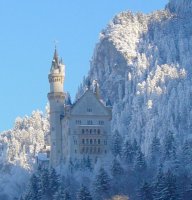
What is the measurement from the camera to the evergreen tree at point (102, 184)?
186 m

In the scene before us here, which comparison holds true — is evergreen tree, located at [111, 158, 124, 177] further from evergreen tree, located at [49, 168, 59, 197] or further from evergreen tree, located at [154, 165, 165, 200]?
evergreen tree, located at [154, 165, 165, 200]

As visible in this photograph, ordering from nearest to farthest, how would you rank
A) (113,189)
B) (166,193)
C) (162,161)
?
(166,193), (113,189), (162,161)

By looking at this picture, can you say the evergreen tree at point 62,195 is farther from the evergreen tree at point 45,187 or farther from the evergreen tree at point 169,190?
the evergreen tree at point 169,190

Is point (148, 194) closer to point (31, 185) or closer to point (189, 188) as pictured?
point (189, 188)

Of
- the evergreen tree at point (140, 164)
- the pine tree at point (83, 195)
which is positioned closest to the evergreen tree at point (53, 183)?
the pine tree at point (83, 195)

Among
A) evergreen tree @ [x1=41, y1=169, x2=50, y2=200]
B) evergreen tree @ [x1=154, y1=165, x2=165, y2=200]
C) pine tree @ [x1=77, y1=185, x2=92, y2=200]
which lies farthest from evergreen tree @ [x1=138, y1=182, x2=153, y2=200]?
evergreen tree @ [x1=41, y1=169, x2=50, y2=200]

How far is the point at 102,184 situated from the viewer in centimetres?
18600

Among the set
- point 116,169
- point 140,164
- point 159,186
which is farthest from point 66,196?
point 140,164

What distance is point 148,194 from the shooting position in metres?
180

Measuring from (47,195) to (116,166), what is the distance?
12.2 metres

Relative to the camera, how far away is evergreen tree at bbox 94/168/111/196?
7313 inches

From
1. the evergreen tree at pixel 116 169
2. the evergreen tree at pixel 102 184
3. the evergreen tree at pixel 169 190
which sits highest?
the evergreen tree at pixel 116 169

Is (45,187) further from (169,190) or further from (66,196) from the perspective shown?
(169,190)

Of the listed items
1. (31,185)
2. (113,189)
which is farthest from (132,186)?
(31,185)
